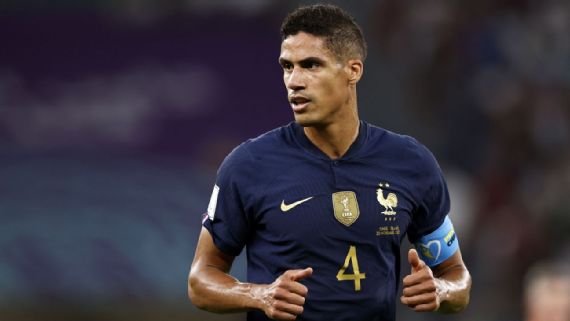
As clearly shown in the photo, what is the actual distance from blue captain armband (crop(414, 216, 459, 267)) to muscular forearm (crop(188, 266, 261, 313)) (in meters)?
0.89

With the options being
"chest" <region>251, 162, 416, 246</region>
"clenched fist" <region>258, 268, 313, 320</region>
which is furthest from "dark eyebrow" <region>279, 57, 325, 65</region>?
"clenched fist" <region>258, 268, 313, 320</region>

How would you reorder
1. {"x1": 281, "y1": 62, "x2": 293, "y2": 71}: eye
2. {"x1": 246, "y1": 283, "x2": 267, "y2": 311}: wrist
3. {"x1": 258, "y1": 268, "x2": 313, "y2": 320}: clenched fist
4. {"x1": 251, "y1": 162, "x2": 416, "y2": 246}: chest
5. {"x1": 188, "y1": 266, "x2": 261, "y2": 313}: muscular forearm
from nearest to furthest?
{"x1": 258, "y1": 268, "x2": 313, "y2": 320}: clenched fist → {"x1": 246, "y1": 283, "x2": 267, "y2": 311}: wrist → {"x1": 188, "y1": 266, "x2": 261, "y2": 313}: muscular forearm → {"x1": 251, "y1": 162, "x2": 416, "y2": 246}: chest → {"x1": 281, "y1": 62, "x2": 293, "y2": 71}: eye

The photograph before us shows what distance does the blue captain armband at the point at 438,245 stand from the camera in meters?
5.79

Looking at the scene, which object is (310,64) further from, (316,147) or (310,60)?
(316,147)

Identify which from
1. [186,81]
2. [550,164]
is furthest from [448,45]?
[186,81]

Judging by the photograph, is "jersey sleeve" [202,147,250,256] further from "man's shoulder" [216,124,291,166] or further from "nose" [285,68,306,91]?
"nose" [285,68,306,91]

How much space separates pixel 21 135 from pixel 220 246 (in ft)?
19.8

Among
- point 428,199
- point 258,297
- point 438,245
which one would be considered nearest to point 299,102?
point 428,199

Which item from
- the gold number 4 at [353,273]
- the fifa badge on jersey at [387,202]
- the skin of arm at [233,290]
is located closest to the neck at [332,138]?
the fifa badge on jersey at [387,202]

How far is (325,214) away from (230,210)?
40cm

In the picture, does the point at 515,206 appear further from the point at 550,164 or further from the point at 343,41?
the point at 343,41

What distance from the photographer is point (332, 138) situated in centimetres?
564

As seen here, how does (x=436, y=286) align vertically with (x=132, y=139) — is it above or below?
below

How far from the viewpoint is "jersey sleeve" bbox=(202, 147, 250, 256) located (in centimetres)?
550
